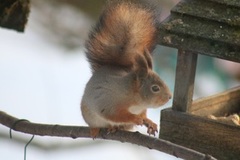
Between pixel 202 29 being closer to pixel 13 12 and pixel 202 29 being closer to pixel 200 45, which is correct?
pixel 200 45

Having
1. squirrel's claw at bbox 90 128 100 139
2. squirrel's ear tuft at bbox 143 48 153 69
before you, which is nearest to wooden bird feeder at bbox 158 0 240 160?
squirrel's ear tuft at bbox 143 48 153 69

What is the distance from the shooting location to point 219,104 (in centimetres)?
222

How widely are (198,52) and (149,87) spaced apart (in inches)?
6.6

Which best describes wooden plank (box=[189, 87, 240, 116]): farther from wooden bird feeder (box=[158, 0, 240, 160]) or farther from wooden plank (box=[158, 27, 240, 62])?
wooden plank (box=[158, 27, 240, 62])

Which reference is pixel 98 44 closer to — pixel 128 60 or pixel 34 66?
pixel 128 60

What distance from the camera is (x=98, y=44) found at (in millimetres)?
1949

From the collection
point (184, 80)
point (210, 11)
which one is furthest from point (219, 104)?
point (210, 11)

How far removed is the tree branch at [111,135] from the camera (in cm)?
155

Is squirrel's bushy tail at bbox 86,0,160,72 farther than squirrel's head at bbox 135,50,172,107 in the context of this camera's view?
Yes

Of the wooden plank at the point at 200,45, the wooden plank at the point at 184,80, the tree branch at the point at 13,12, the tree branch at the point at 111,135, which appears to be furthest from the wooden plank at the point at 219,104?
the tree branch at the point at 13,12

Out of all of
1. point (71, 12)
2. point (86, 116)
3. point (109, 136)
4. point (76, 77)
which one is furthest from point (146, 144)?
point (76, 77)

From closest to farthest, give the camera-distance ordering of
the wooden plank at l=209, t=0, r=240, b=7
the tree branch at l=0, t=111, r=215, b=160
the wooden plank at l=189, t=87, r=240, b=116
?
the tree branch at l=0, t=111, r=215, b=160
the wooden plank at l=209, t=0, r=240, b=7
the wooden plank at l=189, t=87, r=240, b=116

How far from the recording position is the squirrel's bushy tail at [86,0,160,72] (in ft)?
6.23

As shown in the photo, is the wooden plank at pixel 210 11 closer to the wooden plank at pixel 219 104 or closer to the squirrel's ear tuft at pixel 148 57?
the squirrel's ear tuft at pixel 148 57
